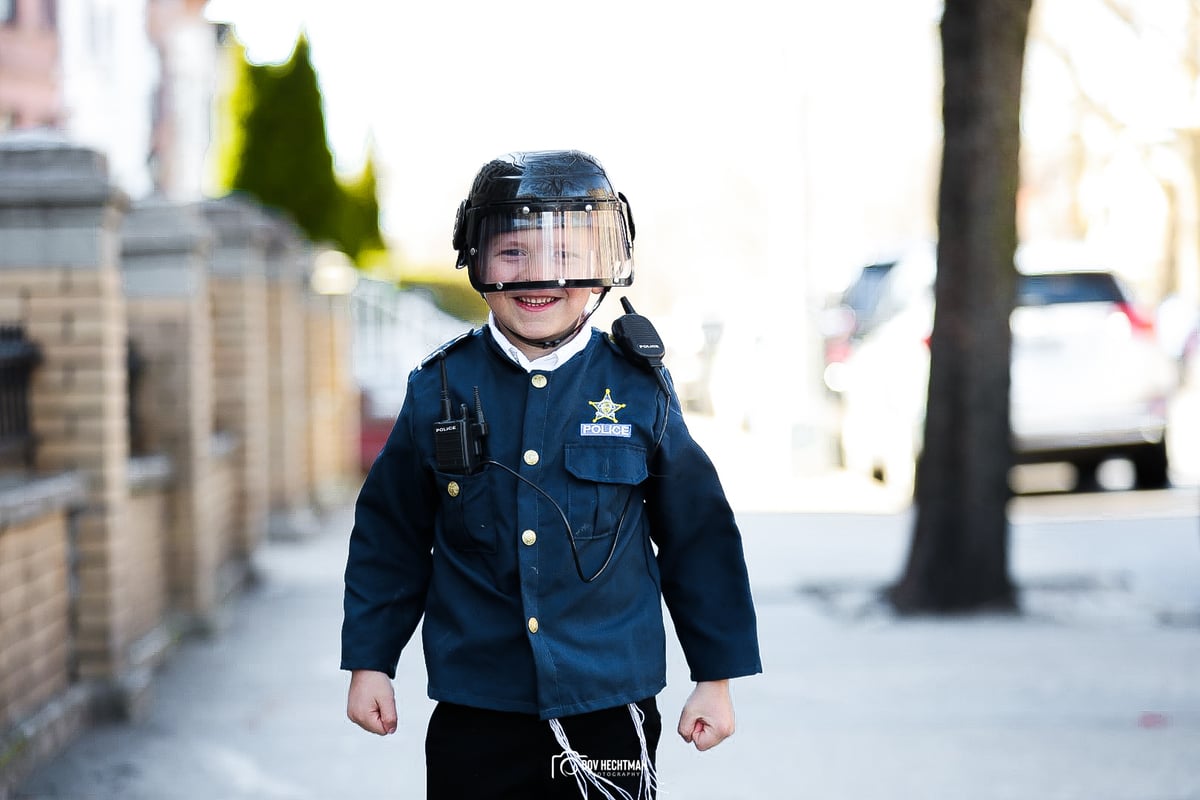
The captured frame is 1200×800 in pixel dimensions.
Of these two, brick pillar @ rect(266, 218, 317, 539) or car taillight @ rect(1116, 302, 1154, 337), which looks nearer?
brick pillar @ rect(266, 218, 317, 539)

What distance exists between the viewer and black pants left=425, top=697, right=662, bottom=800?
8.72 feet

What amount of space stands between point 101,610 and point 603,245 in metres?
3.50

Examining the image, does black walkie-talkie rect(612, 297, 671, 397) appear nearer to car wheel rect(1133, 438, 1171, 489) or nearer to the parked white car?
the parked white car

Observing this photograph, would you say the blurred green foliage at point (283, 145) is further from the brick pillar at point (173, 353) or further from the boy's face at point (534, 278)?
the boy's face at point (534, 278)

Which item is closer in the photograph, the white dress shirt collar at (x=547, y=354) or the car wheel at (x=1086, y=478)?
the white dress shirt collar at (x=547, y=354)

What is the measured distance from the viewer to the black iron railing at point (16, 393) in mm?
5238

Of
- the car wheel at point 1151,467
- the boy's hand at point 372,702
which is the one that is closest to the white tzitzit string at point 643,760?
the boy's hand at point 372,702

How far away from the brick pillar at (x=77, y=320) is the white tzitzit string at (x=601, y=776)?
133 inches

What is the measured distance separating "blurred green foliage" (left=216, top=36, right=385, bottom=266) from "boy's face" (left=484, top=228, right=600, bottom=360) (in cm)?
1730

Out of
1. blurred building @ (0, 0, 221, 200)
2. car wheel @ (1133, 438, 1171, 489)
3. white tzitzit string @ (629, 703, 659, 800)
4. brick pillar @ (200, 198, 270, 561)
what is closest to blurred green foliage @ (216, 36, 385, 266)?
blurred building @ (0, 0, 221, 200)

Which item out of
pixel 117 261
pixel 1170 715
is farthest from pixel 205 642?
pixel 1170 715

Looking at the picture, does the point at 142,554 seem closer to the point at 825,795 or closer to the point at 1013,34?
the point at 825,795

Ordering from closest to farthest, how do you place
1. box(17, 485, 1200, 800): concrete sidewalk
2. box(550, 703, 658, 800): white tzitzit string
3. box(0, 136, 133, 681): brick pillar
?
box(550, 703, 658, 800): white tzitzit string
box(17, 485, 1200, 800): concrete sidewalk
box(0, 136, 133, 681): brick pillar

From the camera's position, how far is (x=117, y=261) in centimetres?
567
